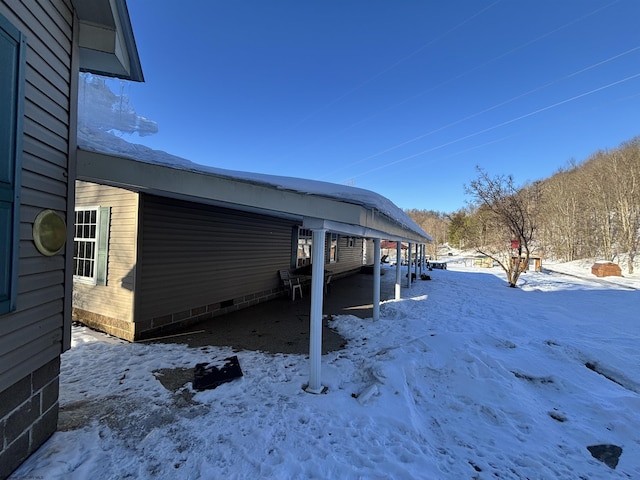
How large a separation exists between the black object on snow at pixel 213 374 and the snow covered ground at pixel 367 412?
134 millimetres

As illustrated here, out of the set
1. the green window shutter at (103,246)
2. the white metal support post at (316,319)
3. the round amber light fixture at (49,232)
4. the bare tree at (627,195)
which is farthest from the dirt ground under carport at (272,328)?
the bare tree at (627,195)

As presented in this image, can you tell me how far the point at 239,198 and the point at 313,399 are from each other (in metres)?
2.37

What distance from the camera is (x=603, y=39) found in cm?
902

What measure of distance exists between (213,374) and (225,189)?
7.90 feet

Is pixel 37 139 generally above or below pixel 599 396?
above

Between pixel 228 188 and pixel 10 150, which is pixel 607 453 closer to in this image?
pixel 228 188

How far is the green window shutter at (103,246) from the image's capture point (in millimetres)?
5039

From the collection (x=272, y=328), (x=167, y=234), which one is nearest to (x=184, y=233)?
(x=167, y=234)

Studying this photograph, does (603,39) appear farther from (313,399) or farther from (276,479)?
(276,479)

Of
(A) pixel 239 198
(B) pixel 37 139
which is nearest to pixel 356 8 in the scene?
(A) pixel 239 198

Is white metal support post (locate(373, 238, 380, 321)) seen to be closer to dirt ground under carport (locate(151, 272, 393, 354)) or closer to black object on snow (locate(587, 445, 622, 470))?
dirt ground under carport (locate(151, 272, 393, 354))

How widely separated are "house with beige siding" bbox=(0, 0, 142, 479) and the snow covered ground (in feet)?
1.64

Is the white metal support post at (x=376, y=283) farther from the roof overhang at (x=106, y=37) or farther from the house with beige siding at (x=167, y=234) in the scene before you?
the roof overhang at (x=106, y=37)

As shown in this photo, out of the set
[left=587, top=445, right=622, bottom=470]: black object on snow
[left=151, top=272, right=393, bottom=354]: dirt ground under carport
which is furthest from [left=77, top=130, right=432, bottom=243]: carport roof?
[left=587, top=445, right=622, bottom=470]: black object on snow
